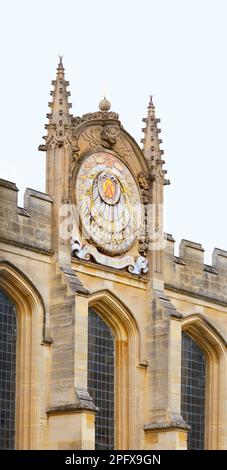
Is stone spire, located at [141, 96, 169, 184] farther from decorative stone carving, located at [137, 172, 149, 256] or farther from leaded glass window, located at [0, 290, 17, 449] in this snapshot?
leaded glass window, located at [0, 290, 17, 449]

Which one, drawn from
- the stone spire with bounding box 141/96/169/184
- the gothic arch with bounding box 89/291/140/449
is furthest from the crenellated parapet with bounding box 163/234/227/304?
the gothic arch with bounding box 89/291/140/449

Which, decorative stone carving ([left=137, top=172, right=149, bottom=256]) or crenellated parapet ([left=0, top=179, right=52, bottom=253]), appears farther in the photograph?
decorative stone carving ([left=137, top=172, right=149, bottom=256])

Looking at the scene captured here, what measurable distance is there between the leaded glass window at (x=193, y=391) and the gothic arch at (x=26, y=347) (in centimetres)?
764

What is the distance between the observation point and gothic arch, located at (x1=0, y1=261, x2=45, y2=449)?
199 feet

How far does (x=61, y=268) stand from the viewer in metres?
61.9

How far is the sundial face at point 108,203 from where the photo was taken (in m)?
63.6

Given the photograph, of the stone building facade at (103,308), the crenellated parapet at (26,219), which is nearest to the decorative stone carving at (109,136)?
the stone building facade at (103,308)

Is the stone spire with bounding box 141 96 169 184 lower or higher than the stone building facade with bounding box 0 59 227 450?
higher

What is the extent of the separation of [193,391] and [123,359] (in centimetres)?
423

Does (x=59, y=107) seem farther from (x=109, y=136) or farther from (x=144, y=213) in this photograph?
(x=144, y=213)

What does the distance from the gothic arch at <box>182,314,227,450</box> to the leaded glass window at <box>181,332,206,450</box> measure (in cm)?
23

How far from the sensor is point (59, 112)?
207 feet
